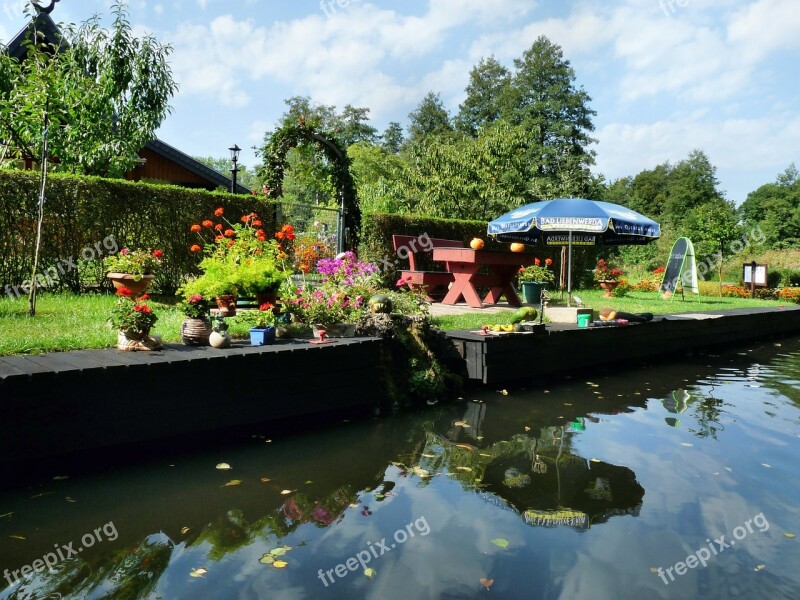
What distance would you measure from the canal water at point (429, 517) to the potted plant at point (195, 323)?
0.96 metres

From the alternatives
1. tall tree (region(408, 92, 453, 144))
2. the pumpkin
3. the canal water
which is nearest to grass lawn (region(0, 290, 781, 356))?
the pumpkin

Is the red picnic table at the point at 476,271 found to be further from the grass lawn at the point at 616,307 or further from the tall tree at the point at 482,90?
the tall tree at the point at 482,90

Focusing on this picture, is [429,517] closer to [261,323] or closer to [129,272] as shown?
[261,323]

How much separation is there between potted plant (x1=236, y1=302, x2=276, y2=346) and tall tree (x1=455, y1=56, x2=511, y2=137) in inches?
1480

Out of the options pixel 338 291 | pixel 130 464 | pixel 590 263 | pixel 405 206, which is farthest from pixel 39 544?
pixel 405 206

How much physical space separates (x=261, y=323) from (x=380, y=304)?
127cm

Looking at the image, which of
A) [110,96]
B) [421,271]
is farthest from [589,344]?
[110,96]

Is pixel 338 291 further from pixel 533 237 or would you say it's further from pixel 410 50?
pixel 410 50

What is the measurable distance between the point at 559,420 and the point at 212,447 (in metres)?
3.08

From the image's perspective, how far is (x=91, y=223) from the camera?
27.3ft

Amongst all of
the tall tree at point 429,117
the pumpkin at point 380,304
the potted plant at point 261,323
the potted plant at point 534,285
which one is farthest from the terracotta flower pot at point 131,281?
the tall tree at point 429,117

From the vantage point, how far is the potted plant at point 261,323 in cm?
521

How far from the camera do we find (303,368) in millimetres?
5086

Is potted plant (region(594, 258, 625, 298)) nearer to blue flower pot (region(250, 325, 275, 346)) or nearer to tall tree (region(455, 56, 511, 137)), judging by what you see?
blue flower pot (region(250, 325, 275, 346))
